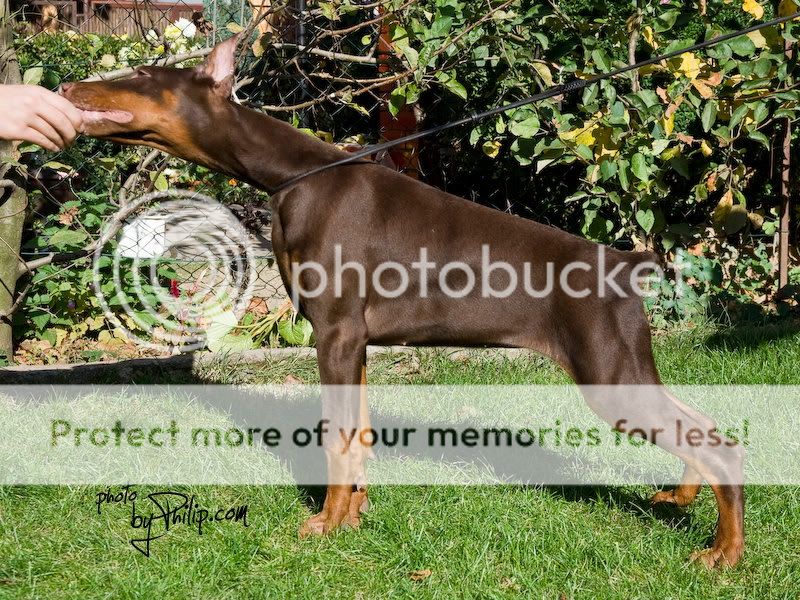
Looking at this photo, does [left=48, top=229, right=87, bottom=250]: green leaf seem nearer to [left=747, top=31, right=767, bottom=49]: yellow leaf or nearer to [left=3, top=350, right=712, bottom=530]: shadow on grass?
[left=3, top=350, right=712, bottom=530]: shadow on grass

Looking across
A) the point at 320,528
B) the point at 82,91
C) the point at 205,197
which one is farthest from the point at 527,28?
the point at 320,528

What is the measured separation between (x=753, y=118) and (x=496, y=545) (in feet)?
9.75

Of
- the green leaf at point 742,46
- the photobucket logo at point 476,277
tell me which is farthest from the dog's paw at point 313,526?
the green leaf at point 742,46

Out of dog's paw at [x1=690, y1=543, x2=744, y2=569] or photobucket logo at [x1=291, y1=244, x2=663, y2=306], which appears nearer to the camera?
dog's paw at [x1=690, y1=543, x2=744, y2=569]

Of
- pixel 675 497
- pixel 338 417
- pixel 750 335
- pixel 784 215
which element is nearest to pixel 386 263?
pixel 338 417

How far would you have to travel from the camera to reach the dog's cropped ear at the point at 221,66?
9.83 ft

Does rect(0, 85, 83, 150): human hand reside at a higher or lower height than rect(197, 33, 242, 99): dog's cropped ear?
lower

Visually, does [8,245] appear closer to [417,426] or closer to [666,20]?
[417,426]

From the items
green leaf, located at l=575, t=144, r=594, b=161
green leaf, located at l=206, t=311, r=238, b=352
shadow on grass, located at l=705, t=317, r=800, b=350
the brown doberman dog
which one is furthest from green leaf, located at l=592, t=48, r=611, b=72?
green leaf, located at l=206, t=311, r=238, b=352

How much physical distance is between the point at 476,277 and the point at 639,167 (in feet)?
6.31

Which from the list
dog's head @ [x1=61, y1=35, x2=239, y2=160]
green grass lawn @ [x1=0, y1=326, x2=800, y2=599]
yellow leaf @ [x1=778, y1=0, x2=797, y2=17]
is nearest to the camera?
green grass lawn @ [x1=0, y1=326, x2=800, y2=599]

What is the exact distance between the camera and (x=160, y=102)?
9.61 ft

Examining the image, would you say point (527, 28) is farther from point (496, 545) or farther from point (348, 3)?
point (496, 545)

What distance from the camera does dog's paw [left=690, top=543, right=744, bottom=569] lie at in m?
2.72
